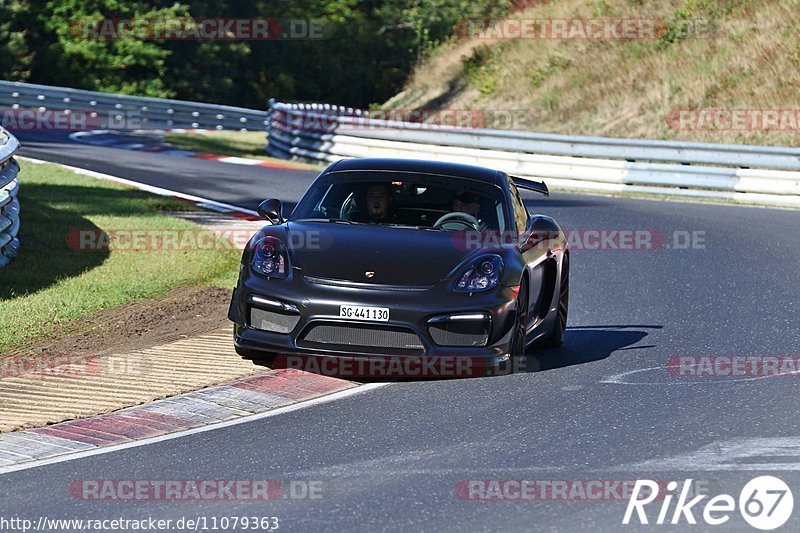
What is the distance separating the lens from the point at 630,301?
12688 mm

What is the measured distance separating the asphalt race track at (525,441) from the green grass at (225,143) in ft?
58.5

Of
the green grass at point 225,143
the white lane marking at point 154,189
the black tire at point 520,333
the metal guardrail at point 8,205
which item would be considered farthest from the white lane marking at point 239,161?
the black tire at point 520,333

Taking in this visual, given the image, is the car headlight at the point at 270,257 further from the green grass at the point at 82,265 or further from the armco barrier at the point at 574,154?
the armco barrier at the point at 574,154

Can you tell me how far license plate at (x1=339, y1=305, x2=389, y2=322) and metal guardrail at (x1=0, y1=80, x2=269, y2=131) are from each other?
29.0 metres

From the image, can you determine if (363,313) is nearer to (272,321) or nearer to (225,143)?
(272,321)

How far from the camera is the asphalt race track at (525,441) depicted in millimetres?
5852

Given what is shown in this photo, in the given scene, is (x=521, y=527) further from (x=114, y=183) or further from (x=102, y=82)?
(x=102, y=82)

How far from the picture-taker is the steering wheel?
31.7 feet

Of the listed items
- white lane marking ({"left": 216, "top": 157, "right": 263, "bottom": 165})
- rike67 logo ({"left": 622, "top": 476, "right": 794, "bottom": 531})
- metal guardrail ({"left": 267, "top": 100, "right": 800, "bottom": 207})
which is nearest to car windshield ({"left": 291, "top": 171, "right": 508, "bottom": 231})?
rike67 logo ({"left": 622, "top": 476, "right": 794, "bottom": 531})

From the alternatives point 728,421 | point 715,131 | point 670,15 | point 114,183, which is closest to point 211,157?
point 114,183

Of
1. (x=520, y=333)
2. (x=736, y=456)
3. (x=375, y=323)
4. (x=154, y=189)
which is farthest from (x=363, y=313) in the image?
(x=154, y=189)

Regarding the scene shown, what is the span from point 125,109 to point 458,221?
29700 millimetres

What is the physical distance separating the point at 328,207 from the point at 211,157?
18.7 metres

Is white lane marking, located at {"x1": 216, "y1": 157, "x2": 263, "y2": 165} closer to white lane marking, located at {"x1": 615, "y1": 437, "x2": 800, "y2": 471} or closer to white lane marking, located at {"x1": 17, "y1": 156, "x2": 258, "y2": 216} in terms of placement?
white lane marking, located at {"x1": 17, "y1": 156, "x2": 258, "y2": 216}
